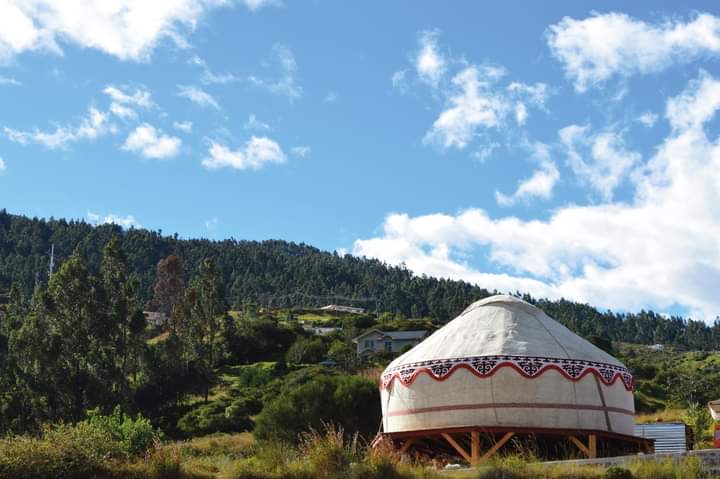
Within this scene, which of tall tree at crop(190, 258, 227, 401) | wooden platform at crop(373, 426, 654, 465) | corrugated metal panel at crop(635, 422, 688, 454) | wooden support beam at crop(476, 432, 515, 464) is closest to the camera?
wooden support beam at crop(476, 432, 515, 464)

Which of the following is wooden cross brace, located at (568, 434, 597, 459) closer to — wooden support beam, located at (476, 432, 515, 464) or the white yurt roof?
wooden support beam, located at (476, 432, 515, 464)

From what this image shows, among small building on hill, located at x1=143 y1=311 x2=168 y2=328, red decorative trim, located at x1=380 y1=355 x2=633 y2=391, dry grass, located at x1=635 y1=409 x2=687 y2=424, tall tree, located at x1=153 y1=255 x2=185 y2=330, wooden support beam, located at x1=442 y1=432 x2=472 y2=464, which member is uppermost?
tall tree, located at x1=153 y1=255 x2=185 y2=330

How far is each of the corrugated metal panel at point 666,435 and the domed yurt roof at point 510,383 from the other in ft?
9.14

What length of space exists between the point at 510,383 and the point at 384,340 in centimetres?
5404

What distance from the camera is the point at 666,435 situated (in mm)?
22781

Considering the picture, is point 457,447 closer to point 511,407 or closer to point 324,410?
point 511,407

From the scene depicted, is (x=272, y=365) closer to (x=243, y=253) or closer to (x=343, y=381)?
(x=343, y=381)

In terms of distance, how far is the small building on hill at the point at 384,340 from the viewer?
70250mm

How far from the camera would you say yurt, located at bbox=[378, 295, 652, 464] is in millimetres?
17484

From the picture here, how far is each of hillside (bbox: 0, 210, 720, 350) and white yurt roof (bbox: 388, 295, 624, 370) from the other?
8363 centimetres

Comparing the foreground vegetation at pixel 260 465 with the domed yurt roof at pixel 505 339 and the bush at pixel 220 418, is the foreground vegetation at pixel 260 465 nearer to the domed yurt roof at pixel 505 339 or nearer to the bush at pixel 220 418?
the domed yurt roof at pixel 505 339

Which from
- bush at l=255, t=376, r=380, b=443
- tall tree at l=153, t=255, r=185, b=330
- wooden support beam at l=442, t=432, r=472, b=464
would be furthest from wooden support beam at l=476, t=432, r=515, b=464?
tall tree at l=153, t=255, r=185, b=330

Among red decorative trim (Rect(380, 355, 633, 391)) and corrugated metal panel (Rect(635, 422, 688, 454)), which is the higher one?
red decorative trim (Rect(380, 355, 633, 391))

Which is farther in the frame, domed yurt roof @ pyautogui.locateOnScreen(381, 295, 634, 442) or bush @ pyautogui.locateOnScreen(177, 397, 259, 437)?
bush @ pyautogui.locateOnScreen(177, 397, 259, 437)
